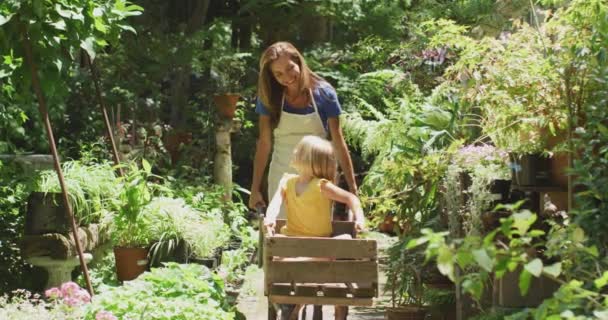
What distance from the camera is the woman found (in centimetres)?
539

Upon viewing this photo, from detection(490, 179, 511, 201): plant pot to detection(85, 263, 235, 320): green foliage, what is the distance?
61.5 inches

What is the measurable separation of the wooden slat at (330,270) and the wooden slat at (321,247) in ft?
0.12

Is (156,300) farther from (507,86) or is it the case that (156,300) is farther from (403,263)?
(507,86)

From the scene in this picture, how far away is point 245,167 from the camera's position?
12.6 meters

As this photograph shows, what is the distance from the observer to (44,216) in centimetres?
611

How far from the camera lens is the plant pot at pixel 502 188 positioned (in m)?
5.54

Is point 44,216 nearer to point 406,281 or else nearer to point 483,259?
point 406,281

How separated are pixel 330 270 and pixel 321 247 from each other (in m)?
0.11

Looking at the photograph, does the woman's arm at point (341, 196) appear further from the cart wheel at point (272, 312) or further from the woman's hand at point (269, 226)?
the cart wheel at point (272, 312)

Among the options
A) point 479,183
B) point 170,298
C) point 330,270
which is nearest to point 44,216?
point 170,298

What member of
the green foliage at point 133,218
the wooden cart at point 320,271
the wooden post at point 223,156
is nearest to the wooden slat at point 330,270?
the wooden cart at point 320,271

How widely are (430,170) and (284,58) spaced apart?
1.06 m

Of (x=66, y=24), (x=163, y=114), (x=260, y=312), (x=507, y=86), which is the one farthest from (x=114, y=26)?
(x=163, y=114)

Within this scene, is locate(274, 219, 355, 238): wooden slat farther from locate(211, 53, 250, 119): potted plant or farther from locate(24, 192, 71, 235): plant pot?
locate(211, 53, 250, 119): potted plant
